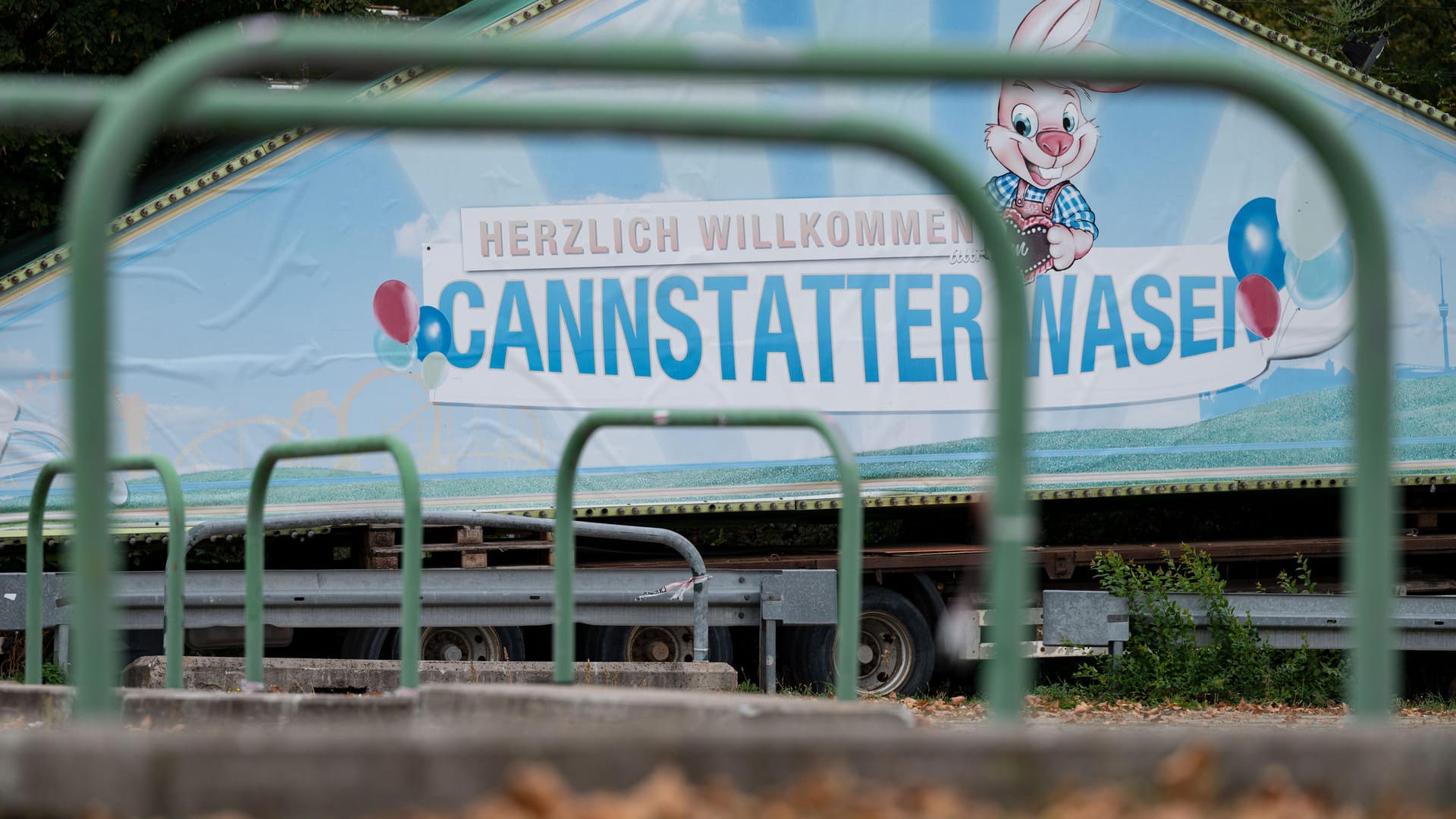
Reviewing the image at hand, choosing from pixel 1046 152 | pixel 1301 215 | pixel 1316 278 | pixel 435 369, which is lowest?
pixel 435 369

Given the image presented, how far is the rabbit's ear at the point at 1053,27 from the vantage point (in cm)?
1167

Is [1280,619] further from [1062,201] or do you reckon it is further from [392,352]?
[392,352]

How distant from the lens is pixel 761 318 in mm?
11234

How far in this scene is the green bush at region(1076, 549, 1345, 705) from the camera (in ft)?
35.7

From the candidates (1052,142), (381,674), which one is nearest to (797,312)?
(1052,142)

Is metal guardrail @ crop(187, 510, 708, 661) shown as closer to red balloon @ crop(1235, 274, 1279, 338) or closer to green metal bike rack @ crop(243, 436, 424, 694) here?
green metal bike rack @ crop(243, 436, 424, 694)

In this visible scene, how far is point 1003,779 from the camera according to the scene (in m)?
2.55

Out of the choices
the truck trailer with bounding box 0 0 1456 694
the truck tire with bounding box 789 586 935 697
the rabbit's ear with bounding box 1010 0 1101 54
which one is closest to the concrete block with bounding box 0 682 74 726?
the truck trailer with bounding box 0 0 1456 694

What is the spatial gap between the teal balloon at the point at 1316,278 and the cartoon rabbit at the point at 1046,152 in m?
1.56

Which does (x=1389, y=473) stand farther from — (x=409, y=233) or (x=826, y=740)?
(x=409, y=233)

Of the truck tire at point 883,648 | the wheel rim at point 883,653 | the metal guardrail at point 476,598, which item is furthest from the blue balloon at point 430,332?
the wheel rim at point 883,653

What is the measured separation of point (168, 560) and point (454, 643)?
527 centimetres

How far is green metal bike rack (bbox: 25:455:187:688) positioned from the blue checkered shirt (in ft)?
23.9

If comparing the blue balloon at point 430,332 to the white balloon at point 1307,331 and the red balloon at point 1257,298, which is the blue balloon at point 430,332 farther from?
the white balloon at point 1307,331
